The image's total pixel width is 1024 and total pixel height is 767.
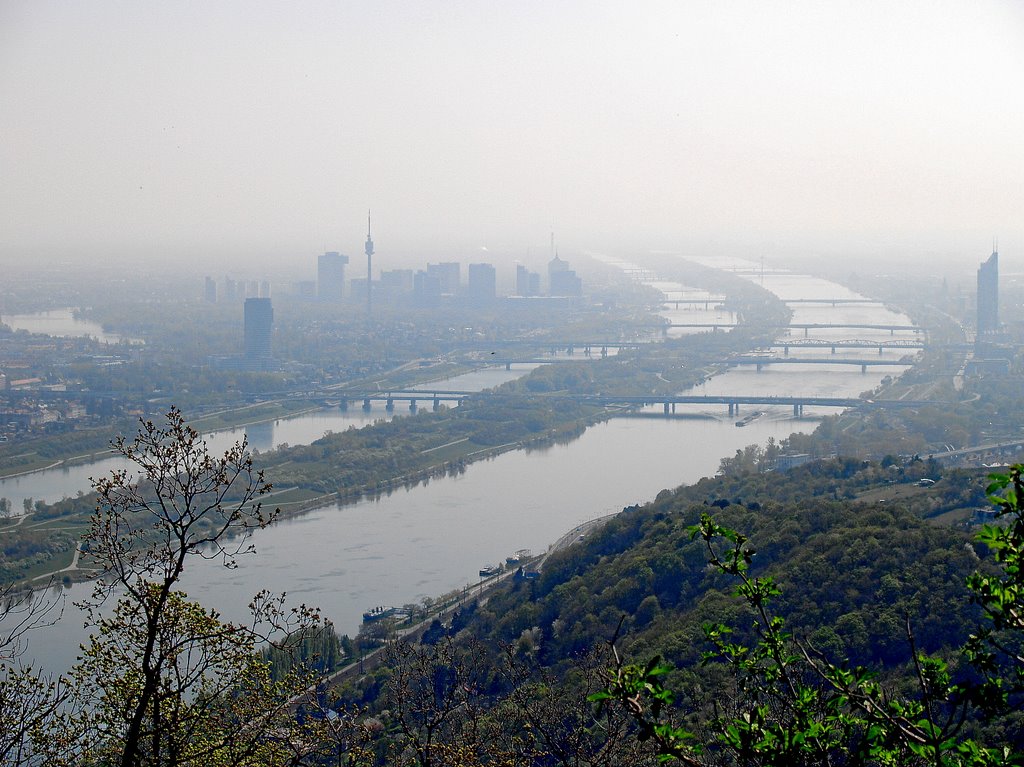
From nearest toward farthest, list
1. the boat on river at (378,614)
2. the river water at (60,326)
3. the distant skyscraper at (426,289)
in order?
the boat on river at (378,614) → the river water at (60,326) → the distant skyscraper at (426,289)

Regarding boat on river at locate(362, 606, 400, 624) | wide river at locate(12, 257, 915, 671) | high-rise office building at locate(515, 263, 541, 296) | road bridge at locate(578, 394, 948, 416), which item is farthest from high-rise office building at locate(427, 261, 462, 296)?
boat on river at locate(362, 606, 400, 624)

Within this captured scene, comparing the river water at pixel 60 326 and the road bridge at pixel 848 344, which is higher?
the river water at pixel 60 326

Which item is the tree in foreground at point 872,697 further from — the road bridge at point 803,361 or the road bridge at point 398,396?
the road bridge at point 803,361

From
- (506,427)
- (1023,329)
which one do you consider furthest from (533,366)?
(1023,329)

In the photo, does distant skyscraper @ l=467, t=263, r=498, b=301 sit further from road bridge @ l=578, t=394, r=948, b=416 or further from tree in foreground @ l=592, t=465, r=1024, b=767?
tree in foreground @ l=592, t=465, r=1024, b=767

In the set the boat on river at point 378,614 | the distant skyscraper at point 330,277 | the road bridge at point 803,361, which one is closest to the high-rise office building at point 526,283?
the distant skyscraper at point 330,277

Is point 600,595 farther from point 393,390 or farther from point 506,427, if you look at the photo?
point 393,390

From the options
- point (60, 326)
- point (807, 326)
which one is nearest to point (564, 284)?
point (807, 326)

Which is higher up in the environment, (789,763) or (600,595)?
(789,763)
